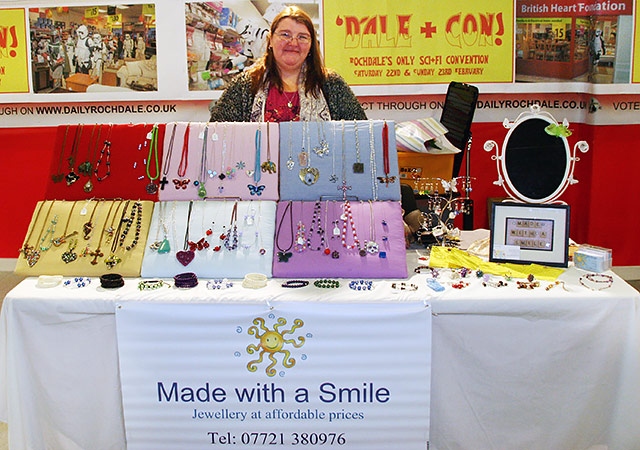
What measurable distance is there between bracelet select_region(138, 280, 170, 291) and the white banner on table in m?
0.10

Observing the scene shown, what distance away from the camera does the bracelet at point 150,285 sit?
2525 millimetres

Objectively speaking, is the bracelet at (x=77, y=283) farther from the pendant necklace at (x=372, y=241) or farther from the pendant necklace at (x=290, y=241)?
the pendant necklace at (x=372, y=241)

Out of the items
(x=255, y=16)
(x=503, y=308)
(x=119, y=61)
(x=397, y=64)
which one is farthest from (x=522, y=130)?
(x=119, y=61)

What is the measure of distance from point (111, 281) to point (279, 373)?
69 centimetres

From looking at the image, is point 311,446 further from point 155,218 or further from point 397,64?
point 397,64

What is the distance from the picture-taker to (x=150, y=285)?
8.34 ft

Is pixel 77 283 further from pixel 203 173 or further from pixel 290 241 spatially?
pixel 290 241

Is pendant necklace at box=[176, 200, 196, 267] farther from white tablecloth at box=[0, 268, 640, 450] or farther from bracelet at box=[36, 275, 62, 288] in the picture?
bracelet at box=[36, 275, 62, 288]

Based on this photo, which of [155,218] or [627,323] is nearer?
[627,323]

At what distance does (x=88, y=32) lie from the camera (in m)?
4.66

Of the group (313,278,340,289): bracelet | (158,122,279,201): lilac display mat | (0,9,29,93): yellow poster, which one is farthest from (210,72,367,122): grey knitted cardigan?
(0,9,29,93): yellow poster

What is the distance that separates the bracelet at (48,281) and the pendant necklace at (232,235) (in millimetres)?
621

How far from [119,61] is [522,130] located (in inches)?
A: 114

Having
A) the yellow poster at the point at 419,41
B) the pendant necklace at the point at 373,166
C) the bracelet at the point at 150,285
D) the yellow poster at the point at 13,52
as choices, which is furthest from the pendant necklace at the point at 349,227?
the yellow poster at the point at 13,52
